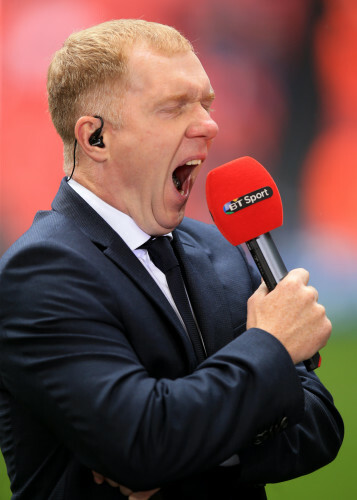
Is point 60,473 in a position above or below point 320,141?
below

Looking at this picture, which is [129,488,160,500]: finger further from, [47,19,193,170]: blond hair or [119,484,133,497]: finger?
[47,19,193,170]: blond hair

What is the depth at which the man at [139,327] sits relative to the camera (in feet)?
4.01

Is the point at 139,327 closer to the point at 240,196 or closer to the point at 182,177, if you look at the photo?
the point at 240,196

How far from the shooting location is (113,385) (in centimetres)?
121

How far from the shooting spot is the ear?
1.56m

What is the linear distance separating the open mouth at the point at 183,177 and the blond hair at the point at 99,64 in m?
0.24

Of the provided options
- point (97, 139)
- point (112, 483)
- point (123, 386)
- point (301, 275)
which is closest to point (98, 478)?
point (112, 483)

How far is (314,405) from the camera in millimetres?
1579

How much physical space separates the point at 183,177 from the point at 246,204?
330mm

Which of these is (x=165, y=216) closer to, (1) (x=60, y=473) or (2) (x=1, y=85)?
(1) (x=60, y=473)

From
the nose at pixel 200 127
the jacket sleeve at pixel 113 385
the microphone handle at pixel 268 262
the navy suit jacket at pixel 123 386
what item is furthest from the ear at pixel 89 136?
the microphone handle at pixel 268 262

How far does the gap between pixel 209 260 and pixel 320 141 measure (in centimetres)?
140

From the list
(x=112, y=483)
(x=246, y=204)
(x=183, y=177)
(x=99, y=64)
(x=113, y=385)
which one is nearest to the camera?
(x=113, y=385)

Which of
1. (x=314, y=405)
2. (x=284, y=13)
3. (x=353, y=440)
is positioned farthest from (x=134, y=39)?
(x=353, y=440)
